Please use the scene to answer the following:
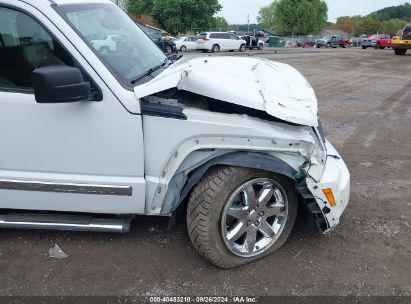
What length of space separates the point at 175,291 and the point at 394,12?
6694 inches

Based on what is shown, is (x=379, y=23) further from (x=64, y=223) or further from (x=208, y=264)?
(x=64, y=223)

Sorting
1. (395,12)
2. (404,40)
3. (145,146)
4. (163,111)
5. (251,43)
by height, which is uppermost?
(395,12)

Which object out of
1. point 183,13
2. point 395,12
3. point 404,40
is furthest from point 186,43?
point 395,12

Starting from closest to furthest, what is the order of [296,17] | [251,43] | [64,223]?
[64,223]
[251,43]
[296,17]

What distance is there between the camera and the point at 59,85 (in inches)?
94.0

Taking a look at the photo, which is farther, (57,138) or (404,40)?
(404,40)

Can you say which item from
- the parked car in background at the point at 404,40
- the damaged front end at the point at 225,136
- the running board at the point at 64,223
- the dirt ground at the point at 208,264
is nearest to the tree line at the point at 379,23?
the parked car in background at the point at 404,40

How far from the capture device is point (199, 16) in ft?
175

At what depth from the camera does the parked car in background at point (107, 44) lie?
9.24 ft

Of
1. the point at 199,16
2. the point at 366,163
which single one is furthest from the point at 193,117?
the point at 199,16

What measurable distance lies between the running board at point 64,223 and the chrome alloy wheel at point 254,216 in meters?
0.74

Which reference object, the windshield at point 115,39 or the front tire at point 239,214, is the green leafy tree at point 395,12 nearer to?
the windshield at point 115,39

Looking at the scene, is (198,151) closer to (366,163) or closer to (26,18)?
(26,18)

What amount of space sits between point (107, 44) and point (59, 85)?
0.75 meters
